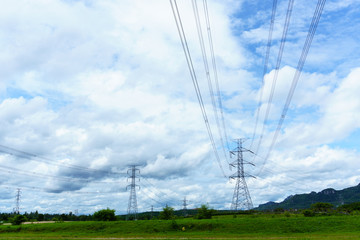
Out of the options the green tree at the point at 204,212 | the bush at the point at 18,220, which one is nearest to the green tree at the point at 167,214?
the green tree at the point at 204,212

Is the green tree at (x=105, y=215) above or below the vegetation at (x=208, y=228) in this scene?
above

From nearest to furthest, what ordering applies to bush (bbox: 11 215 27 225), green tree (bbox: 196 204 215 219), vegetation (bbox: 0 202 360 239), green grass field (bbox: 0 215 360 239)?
vegetation (bbox: 0 202 360 239) < green grass field (bbox: 0 215 360 239) < green tree (bbox: 196 204 215 219) < bush (bbox: 11 215 27 225)

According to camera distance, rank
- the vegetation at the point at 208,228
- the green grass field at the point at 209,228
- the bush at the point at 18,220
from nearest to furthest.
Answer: the vegetation at the point at 208,228
the green grass field at the point at 209,228
the bush at the point at 18,220

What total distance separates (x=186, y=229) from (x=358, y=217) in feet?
135

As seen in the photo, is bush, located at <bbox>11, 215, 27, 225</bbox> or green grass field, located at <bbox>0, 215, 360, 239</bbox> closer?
green grass field, located at <bbox>0, 215, 360, 239</bbox>

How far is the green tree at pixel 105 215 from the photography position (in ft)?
307

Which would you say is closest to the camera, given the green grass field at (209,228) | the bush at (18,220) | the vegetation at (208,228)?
the vegetation at (208,228)

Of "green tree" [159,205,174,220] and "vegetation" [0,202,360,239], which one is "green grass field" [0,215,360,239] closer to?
"vegetation" [0,202,360,239]

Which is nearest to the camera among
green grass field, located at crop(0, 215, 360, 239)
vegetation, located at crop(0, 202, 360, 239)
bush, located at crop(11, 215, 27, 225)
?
vegetation, located at crop(0, 202, 360, 239)

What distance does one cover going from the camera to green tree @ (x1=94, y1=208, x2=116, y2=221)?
307 ft

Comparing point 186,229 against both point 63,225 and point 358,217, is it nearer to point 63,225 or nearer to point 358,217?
point 63,225

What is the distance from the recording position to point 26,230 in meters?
83.2

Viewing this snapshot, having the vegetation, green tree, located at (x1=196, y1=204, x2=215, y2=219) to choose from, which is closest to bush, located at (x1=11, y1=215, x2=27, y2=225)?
the vegetation

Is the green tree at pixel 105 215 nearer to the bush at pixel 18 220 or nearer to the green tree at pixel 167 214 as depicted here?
the green tree at pixel 167 214
